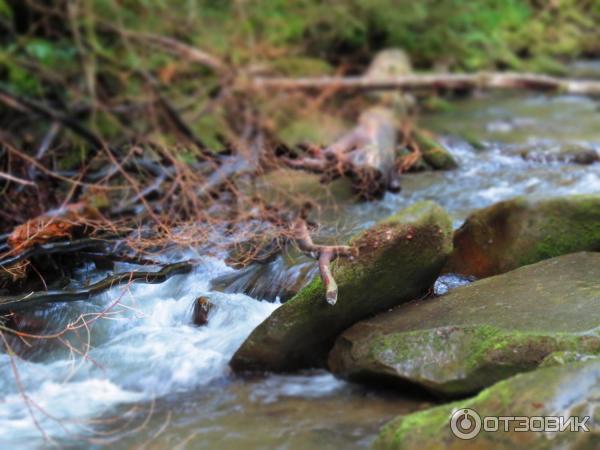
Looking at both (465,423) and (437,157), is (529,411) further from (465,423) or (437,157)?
(437,157)

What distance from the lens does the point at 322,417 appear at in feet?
10.4

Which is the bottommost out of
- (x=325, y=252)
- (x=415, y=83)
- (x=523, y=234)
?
(x=523, y=234)

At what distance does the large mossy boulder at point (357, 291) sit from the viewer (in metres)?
3.51

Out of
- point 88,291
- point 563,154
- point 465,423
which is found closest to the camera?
point 465,423

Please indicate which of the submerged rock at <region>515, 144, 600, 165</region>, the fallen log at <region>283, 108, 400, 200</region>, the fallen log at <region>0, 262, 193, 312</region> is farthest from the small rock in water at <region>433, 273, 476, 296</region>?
the submerged rock at <region>515, 144, 600, 165</region>

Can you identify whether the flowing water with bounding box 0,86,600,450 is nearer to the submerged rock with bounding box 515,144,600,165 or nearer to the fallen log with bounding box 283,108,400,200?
the fallen log with bounding box 283,108,400,200

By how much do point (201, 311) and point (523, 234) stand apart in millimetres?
2319

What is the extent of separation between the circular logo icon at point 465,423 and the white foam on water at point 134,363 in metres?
1.69

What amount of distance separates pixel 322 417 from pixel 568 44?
14397 mm

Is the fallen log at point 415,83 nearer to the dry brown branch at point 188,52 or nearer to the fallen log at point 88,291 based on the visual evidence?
the dry brown branch at point 188,52

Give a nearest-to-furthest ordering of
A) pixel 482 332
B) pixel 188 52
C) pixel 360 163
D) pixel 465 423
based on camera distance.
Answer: pixel 465 423, pixel 482 332, pixel 360 163, pixel 188 52

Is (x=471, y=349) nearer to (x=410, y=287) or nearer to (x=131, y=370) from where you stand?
(x=410, y=287)

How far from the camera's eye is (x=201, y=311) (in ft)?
13.5

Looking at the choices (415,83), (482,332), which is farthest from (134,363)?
(415,83)
